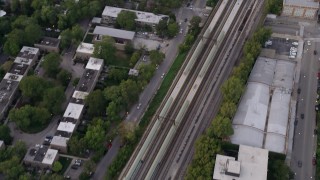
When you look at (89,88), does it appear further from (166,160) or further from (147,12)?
(147,12)

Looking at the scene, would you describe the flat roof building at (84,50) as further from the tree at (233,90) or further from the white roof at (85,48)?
the tree at (233,90)

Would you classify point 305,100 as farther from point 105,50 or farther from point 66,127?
Result: point 66,127

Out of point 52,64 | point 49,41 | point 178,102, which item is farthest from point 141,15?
point 178,102

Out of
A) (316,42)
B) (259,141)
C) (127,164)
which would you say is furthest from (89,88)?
(316,42)

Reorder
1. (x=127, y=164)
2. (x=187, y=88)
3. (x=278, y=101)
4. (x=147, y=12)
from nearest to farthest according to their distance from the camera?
(x=127, y=164) < (x=278, y=101) < (x=187, y=88) < (x=147, y=12)

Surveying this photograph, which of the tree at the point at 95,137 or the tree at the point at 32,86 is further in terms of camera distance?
the tree at the point at 32,86

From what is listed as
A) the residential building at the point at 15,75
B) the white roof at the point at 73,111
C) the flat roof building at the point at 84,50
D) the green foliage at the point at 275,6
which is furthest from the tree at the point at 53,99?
the green foliage at the point at 275,6

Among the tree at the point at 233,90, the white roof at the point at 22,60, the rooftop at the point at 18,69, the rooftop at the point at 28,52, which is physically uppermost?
the rooftop at the point at 28,52
